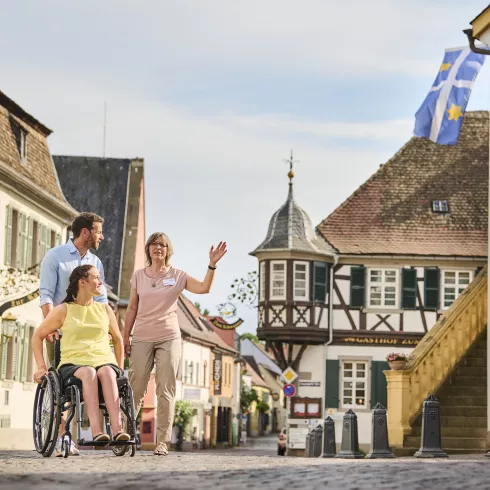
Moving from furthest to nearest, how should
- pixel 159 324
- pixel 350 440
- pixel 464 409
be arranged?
pixel 350 440, pixel 464 409, pixel 159 324

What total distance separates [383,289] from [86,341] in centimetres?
3876

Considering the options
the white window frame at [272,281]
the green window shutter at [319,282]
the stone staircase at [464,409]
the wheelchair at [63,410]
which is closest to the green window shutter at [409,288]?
the green window shutter at [319,282]

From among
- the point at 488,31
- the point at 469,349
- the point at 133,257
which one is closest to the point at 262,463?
the point at 488,31

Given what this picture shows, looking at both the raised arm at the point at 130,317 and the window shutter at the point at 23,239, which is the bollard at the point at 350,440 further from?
the window shutter at the point at 23,239

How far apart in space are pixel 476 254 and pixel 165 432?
38.5m

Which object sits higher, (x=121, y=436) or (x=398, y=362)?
(x=398, y=362)

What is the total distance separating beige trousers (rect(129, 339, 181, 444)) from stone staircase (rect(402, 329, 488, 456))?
9468 mm

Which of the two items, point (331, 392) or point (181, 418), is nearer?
point (331, 392)

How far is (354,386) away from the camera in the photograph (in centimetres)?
4884

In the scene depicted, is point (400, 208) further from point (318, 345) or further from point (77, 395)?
point (77, 395)

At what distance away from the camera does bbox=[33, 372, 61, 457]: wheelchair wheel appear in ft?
35.4

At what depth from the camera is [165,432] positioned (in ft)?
38.7

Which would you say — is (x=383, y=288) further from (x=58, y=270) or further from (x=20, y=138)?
(x=58, y=270)

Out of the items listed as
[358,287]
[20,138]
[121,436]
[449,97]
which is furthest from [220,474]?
[358,287]
